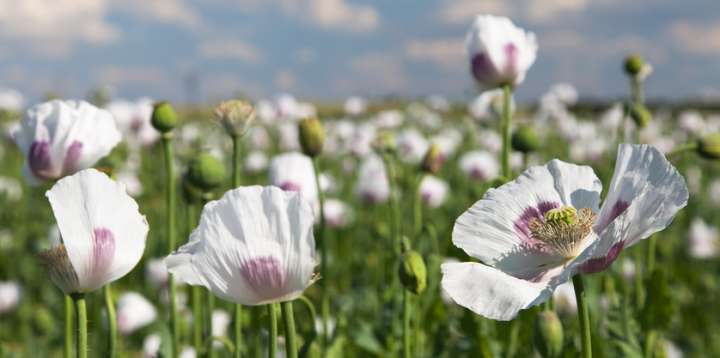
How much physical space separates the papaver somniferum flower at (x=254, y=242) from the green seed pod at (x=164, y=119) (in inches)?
33.8

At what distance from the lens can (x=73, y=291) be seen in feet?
4.09

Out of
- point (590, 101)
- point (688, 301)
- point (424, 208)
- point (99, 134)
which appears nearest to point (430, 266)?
point (99, 134)

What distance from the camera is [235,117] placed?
68.7 inches

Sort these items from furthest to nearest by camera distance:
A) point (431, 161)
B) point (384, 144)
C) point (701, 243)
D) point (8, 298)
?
point (701, 243) < point (8, 298) < point (384, 144) < point (431, 161)

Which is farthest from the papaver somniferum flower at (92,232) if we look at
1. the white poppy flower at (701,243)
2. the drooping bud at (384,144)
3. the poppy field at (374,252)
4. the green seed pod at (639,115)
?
the white poppy flower at (701,243)

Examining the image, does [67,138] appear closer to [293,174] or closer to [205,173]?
[205,173]

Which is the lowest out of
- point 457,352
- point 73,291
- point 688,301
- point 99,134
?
point 688,301

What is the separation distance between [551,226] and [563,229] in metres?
0.02

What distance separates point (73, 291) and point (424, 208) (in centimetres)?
575

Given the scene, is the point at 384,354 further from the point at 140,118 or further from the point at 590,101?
the point at 590,101

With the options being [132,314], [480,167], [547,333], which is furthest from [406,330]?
[480,167]

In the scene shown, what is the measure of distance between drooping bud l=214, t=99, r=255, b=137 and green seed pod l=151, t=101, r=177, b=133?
222mm

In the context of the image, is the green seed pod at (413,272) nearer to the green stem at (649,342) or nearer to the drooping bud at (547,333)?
the drooping bud at (547,333)

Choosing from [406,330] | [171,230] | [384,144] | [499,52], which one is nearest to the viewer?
[406,330]
